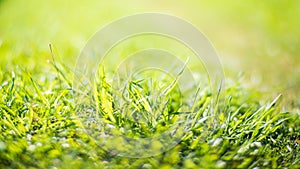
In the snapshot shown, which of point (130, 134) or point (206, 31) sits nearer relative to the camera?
point (130, 134)

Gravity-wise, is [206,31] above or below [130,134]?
above

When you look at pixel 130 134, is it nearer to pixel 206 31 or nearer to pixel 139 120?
pixel 139 120

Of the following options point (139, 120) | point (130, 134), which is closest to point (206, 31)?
point (139, 120)

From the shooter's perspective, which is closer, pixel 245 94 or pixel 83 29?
pixel 245 94

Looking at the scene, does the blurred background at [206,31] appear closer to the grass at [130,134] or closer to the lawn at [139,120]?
the lawn at [139,120]

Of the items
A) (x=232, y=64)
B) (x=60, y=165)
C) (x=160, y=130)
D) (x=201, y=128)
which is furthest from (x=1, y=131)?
(x=232, y=64)

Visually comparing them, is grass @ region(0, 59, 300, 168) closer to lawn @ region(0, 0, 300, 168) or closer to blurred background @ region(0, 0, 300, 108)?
lawn @ region(0, 0, 300, 168)

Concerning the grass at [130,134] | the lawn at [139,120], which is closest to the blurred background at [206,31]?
the lawn at [139,120]

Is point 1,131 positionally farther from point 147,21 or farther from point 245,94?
point 147,21

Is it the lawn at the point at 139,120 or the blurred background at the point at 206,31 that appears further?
the blurred background at the point at 206,31
